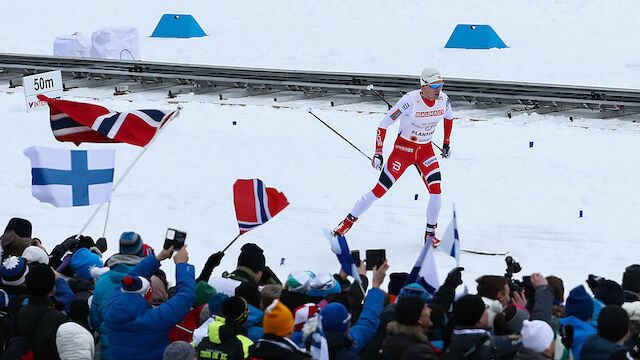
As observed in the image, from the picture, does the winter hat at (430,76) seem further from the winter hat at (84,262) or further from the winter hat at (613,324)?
the winter hat at (613,324)

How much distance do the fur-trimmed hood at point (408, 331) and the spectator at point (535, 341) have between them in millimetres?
599

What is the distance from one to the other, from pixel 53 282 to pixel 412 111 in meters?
5.26

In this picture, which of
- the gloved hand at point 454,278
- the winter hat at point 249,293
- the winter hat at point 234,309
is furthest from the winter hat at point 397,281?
the winter hat at point 234,309

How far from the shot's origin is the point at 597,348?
624cm

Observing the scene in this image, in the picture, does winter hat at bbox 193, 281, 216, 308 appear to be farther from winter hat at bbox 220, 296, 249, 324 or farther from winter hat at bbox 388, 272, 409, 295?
winter hat at bbox 388, 272, 409, 295

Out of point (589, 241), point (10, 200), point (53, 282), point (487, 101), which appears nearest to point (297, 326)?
point (53, 282)

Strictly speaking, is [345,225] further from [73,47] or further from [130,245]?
[73,47]

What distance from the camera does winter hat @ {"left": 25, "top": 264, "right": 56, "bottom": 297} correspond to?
7117 mm

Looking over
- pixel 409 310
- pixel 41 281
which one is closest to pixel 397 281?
pixel 409 310

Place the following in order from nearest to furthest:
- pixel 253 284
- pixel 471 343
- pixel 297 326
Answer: pixel 471 343 < pixel 297 326 < pixel 253 284

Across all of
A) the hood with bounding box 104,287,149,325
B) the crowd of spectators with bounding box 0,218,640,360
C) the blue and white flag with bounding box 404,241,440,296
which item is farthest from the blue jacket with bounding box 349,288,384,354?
the hood with bounding box 104,287,149,325

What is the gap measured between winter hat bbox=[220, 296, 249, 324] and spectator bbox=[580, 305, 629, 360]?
7.27 feet

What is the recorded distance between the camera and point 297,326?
693 centimetres

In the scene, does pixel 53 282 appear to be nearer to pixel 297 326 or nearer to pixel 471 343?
pixel 297 326
